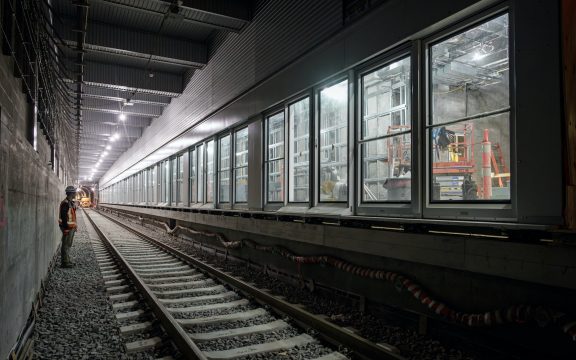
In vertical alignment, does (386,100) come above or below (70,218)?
above

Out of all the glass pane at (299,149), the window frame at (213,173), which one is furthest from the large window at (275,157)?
the window frame at (213,173)

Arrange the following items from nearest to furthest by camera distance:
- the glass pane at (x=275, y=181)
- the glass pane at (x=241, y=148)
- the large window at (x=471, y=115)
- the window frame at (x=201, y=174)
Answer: the large window at (x=471, y=115) < the glass pane at (x=275, y=181) < the glass pane at (x=241, y=148) < the window frame at (x=201, y=174)

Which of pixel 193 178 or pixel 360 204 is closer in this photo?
pixel 360 204

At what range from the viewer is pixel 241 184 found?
34.8ft

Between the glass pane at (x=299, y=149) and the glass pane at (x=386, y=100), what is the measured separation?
1699 mm

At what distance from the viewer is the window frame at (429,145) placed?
149 inches

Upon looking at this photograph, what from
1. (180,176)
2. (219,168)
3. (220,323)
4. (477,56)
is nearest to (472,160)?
(477,56)

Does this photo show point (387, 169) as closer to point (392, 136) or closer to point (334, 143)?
Answer: point (392, 136)

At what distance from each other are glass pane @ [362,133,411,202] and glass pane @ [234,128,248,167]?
494cm

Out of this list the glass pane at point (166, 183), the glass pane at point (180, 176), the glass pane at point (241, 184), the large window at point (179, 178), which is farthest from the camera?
the glass pane at point (166, 183)

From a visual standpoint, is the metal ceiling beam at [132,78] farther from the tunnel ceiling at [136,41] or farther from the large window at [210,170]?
the large window at [210,170]

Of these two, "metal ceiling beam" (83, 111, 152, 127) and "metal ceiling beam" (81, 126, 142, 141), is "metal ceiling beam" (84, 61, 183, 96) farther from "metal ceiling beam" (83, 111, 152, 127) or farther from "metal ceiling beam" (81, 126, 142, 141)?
"metal ceiling beam" (81, 126, 142, 141)

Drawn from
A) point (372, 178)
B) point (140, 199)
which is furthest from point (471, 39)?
point (140, 199)

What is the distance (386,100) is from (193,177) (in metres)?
10.2
